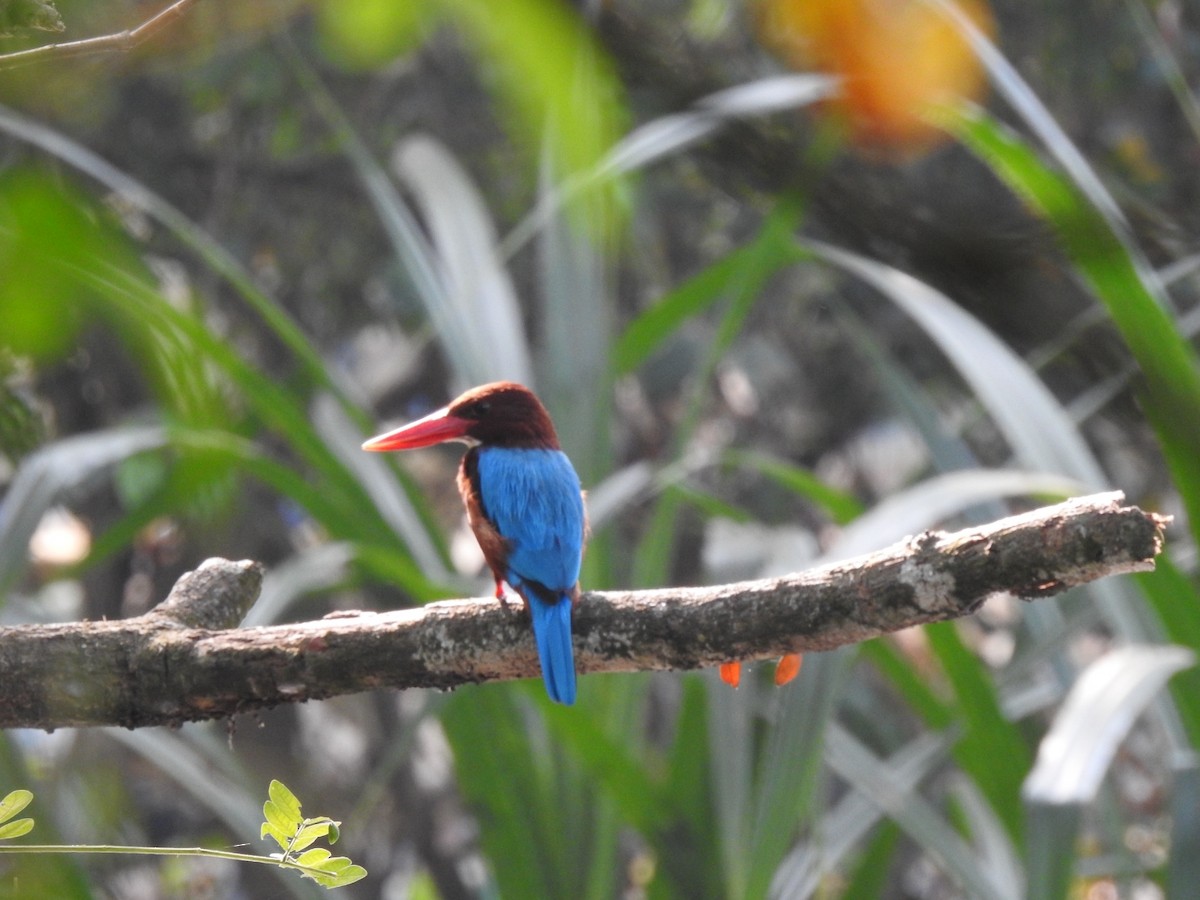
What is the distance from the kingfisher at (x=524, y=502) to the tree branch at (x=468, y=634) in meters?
0.05

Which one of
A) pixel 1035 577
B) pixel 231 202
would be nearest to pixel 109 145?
pixel 231 202

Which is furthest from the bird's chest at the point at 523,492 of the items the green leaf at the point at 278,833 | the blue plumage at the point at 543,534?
the green leaf at the point at 278,833

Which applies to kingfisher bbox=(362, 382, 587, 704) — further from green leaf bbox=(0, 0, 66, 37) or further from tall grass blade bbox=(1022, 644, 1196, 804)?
→ green leaf bbox=(0, 0, 66, 37)

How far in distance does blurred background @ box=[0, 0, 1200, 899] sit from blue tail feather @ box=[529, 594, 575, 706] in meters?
0.42

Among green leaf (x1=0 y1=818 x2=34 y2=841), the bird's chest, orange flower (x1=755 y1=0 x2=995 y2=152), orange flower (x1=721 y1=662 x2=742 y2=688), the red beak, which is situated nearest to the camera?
green leaf (x1=0 y1=818 x2=34 y2=841)

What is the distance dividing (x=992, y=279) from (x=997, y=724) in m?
1.91

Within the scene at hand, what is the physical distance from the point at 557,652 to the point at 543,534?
1.28 ft

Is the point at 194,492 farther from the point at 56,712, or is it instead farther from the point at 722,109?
the point at 722,109

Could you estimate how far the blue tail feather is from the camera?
5.02 feet

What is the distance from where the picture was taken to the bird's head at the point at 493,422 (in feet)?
7.52

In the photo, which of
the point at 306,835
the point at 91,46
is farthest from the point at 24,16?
the point at 306,835

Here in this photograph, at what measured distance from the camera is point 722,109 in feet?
2.43

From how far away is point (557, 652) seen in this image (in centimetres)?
154

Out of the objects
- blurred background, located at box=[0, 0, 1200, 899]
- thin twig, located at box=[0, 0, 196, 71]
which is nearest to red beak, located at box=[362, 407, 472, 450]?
blurred background, located at box=[0, 0, 1200, 899]
